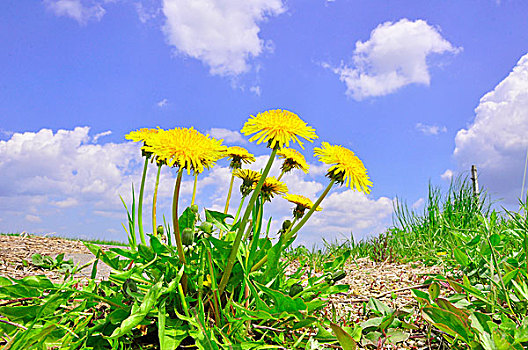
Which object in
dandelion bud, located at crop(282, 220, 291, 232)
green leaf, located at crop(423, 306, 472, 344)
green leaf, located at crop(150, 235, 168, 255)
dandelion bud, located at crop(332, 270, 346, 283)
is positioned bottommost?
green leaf, located at crop(423, 306, 472, 344)

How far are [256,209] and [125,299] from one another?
0.79 meters

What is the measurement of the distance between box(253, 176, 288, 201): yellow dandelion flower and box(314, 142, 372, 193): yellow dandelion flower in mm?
275

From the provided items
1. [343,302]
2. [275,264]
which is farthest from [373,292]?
[275,264]

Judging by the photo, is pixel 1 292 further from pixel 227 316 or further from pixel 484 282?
pixel 484 282

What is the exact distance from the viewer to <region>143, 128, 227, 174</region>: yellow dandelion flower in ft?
5.48

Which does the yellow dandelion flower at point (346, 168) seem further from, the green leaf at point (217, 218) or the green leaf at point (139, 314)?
the green leaf at point (139, 314)

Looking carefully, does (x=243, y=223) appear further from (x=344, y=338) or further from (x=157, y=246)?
(x=344, y=338)

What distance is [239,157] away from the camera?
2.26 metres

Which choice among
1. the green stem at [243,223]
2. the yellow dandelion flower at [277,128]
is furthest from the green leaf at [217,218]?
the yellow dandelion flower at [277,128]

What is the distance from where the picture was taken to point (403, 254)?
424 centimetres

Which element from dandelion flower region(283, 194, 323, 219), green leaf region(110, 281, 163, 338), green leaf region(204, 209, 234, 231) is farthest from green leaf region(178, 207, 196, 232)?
dandelion flower region(283, 194, 323, 219)

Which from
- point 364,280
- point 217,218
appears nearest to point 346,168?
point 217,218

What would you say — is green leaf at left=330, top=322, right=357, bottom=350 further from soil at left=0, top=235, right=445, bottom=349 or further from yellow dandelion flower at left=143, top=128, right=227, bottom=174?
yellow dandelion flower at left=143, top=128, right=227, bottom=174

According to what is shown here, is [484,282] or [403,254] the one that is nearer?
[484,282]
